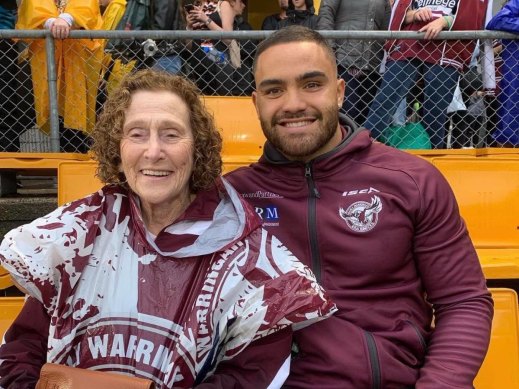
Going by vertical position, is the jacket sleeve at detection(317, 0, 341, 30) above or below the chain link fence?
above

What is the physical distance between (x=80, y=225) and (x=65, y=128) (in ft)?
10.2

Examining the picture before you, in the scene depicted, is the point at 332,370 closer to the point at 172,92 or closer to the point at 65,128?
the point at 172,92

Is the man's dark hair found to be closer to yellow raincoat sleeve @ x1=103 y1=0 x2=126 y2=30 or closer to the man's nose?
the man's nose

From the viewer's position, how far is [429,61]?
4586 mm

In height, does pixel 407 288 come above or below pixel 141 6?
below

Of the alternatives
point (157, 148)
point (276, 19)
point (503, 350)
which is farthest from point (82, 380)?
point (276, 19)

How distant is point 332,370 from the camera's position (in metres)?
1.86

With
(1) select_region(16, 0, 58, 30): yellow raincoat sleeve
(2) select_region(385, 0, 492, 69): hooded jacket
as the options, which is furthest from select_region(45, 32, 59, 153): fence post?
(2) select_region(385, 0, 492, 69): hooded jacket

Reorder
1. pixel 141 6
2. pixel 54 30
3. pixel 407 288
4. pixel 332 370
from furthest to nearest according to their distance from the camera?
pixel 141 6 → pixel 54 30 → pixel 407 288 → pixel 332 370

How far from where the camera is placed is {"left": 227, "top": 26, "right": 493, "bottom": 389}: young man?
74.0 inches

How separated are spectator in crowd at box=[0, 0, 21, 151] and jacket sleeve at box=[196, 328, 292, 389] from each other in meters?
3.42

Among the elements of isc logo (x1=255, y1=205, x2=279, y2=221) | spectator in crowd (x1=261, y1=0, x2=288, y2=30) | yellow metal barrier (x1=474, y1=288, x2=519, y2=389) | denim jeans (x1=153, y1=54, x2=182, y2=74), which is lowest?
yellow metal barrier (x1=474, y1=288, x2=519, y2=389)

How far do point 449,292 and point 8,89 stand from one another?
12.5 ft

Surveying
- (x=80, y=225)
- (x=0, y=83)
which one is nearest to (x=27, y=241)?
(x=80, y=225)
